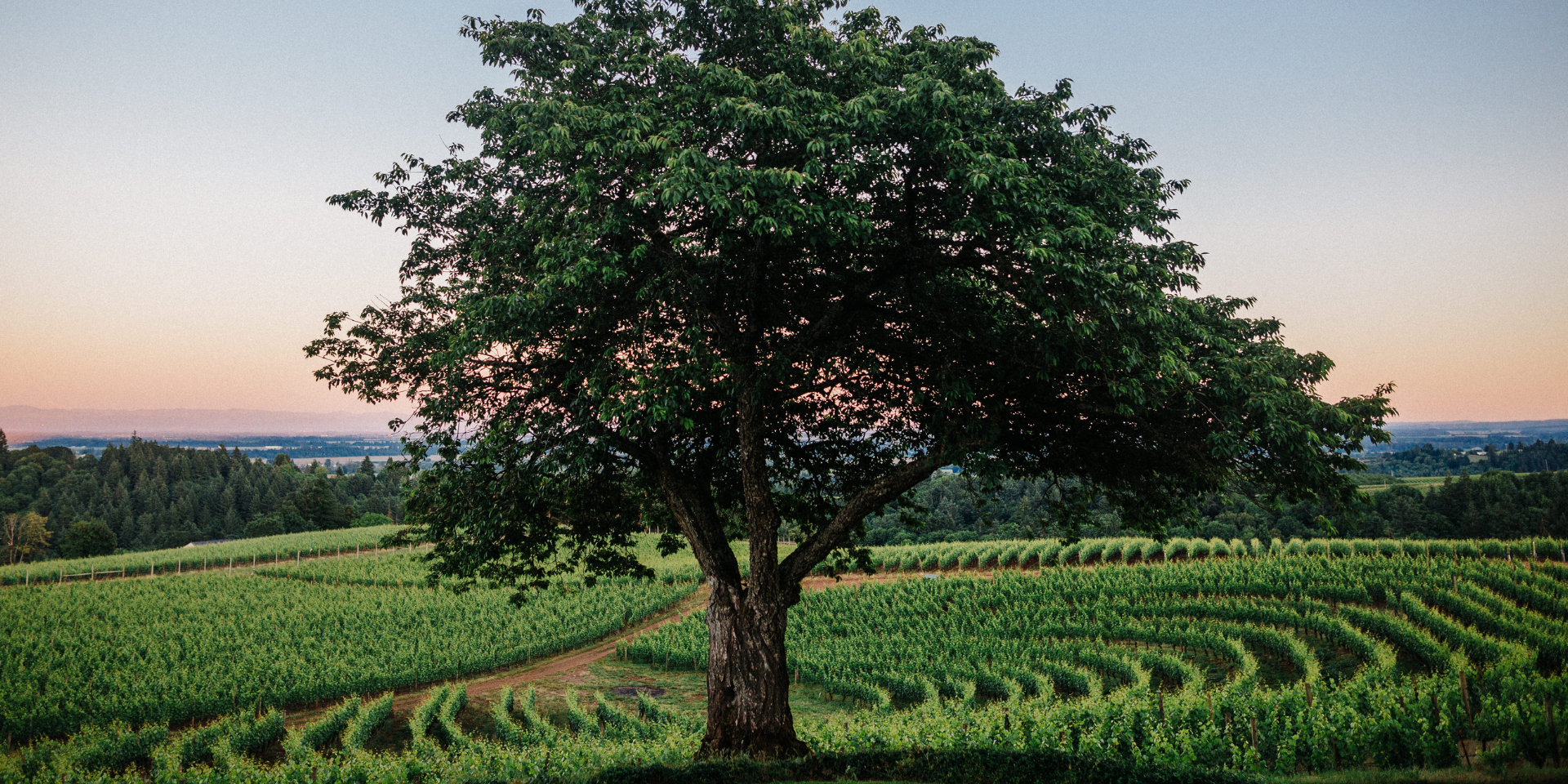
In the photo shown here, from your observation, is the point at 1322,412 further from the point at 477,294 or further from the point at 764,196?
the point at 477,294

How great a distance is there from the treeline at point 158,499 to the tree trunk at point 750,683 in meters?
78.8

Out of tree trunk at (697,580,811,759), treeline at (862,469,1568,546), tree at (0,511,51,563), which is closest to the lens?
tree trunk at (697,580,811,759)

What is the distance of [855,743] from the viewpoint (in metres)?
12.2

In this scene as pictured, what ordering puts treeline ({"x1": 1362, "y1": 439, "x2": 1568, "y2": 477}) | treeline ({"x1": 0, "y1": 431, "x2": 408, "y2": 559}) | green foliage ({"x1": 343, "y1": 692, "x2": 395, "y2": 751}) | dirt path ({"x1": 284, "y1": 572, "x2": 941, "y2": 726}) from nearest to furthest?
green foliage ({"x1": 343, "y1": 692, "x2": 395, "y2": 751}) < dirt path ({"x1": 284, "y1": 572, "x2": 941, "y2": 726}) < treeline ({"x1": 0, "y1": 431, "x2": 408, "y2": 559}) < treeline ({"x1": 1362, "y1": 439, "x2": 1568, "y2": 477})

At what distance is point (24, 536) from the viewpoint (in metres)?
76.6

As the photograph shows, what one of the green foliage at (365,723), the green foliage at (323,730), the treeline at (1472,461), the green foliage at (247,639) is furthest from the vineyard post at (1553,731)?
the treeline at (1472,461)

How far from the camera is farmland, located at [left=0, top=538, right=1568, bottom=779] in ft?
41.8

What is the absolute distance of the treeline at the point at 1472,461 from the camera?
88894 millimetres

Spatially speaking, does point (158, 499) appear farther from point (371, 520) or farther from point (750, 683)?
point (750, 683)

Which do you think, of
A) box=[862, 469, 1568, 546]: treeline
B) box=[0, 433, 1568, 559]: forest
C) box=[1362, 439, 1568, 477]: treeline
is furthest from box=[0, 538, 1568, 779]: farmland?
box=[1362, 439, 1568, 477]: treeline

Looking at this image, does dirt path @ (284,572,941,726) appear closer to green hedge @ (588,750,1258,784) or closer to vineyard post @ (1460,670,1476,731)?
green hedge @ (588,750,1258,784)

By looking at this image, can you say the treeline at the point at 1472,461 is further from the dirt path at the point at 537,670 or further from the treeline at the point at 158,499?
the treeline at the point at 158,499

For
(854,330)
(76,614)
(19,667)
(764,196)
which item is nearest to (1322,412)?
(854,330)

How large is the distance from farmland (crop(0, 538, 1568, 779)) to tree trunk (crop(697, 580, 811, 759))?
1.07 metres
